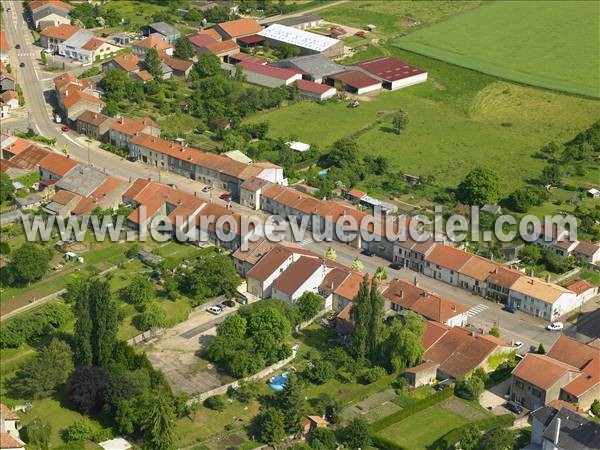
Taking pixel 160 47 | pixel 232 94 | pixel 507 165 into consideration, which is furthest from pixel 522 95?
pixel 160 47

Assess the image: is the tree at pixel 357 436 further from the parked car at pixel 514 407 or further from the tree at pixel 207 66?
the tree at pixel 207 66

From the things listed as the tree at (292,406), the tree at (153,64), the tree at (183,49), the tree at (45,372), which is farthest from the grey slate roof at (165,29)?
the tree at (292,406)

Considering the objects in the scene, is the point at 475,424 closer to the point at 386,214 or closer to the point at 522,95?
the point at 386,214

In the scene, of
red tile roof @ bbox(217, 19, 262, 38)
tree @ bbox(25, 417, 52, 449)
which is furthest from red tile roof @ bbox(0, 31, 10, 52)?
tree @ bbox(25, 417, 52, 449)

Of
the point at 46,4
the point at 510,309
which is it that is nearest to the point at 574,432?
the point at 510,309

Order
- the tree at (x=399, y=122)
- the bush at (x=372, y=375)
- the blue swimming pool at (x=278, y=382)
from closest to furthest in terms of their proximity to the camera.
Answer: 1. the blue swimming pool at (x=278, y=382)
2. the bush at (x=372, y=375)
3. the tree at (x=399, y=122)
